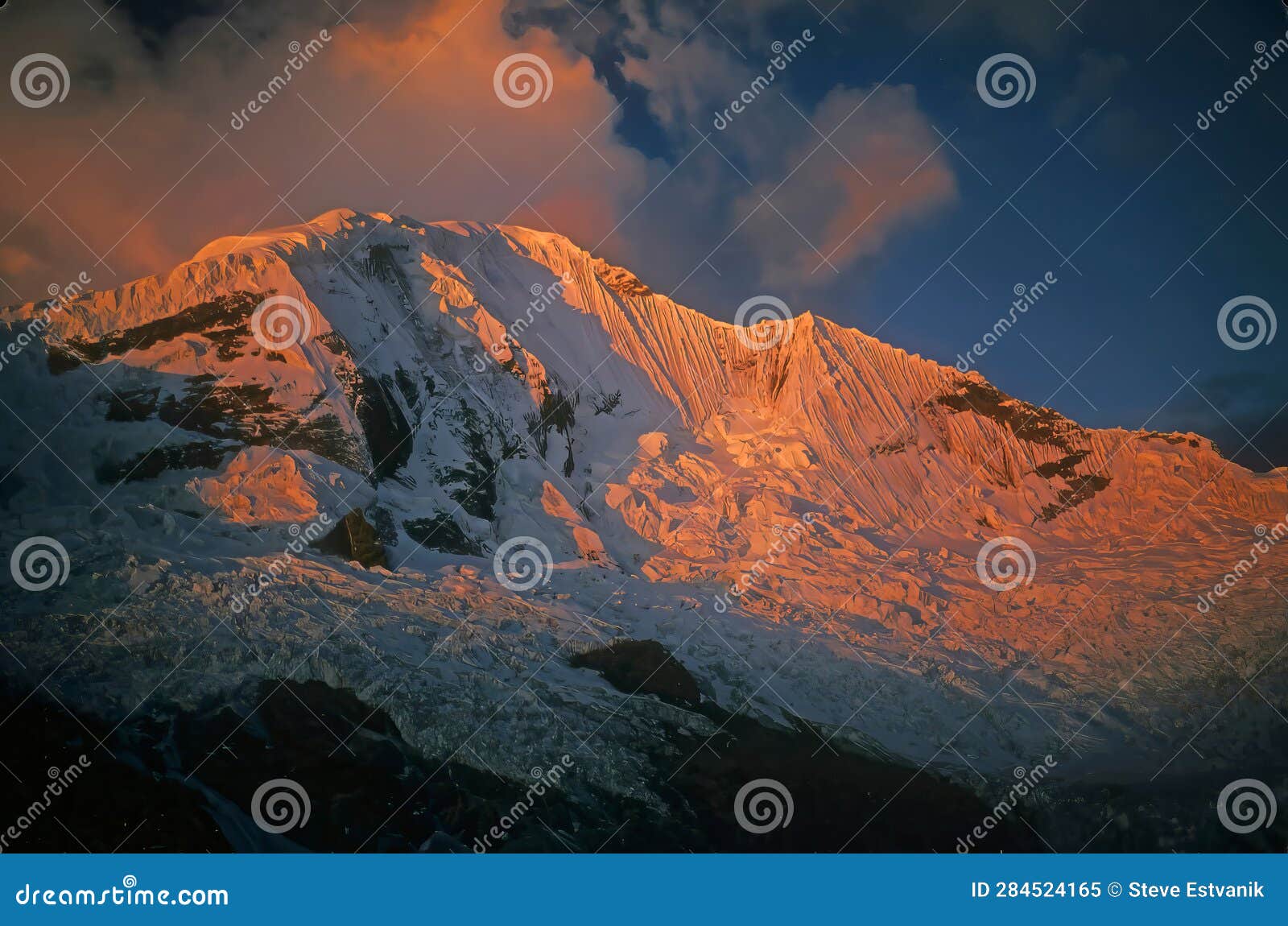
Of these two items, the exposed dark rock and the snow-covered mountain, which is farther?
the exposed dark rock

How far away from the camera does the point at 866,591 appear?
33.2m

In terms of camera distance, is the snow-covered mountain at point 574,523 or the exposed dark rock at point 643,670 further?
the exposed dark rock at point 643,670

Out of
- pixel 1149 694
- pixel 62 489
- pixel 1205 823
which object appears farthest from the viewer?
pixel 1149 694

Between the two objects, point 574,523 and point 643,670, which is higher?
point 574,523

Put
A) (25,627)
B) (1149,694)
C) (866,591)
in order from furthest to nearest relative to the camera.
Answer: (866,591), (1149,694), (25,627)

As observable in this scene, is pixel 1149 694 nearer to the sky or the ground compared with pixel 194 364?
nearer to the sky

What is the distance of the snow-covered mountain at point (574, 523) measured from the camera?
22.8 m

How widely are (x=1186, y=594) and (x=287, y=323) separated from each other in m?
32.2

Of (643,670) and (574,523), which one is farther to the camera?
(574,523)

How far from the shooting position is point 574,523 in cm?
3594

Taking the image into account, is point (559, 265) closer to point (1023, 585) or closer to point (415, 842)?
point (1023, 585)

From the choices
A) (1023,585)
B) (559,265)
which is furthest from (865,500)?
(559,265)

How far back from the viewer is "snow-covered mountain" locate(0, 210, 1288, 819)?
74.6ft

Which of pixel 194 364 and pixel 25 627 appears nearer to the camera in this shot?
pixel 25 627
